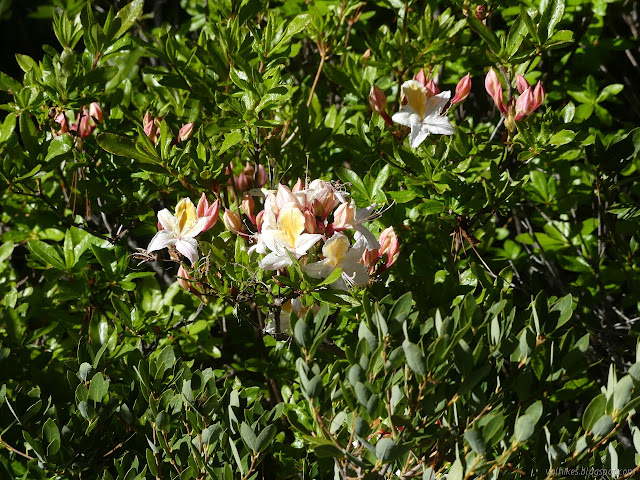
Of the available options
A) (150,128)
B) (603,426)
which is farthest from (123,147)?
(603,426)

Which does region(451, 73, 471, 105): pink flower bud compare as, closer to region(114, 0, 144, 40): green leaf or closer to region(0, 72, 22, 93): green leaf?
region(114, 0, 144, 40): green leaf

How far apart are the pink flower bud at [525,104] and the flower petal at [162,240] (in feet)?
2.39

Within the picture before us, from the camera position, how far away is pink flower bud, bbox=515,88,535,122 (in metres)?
1.34

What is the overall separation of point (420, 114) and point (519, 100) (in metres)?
0.20

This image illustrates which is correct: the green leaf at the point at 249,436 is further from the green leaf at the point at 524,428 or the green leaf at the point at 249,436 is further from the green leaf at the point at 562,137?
the green leaf at the point at 562,137

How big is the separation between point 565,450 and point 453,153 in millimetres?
701

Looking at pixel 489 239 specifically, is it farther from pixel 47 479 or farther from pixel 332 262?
pixel 47 479

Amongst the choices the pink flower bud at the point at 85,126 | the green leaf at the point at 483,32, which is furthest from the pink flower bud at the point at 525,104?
the pink flower bud at the point at 85,126

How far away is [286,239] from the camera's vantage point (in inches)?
44.5

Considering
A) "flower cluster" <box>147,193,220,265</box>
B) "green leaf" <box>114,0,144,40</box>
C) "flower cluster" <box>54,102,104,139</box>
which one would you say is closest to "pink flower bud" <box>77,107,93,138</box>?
"flower cluster" <box>54,102,104,139</box>

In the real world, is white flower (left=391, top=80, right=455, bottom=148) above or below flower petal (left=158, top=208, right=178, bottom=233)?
above

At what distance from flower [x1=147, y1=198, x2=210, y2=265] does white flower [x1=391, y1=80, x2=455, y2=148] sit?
458 mm

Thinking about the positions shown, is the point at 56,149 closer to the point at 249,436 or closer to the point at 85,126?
the point at 85,126

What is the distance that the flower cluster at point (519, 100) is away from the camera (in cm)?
135
